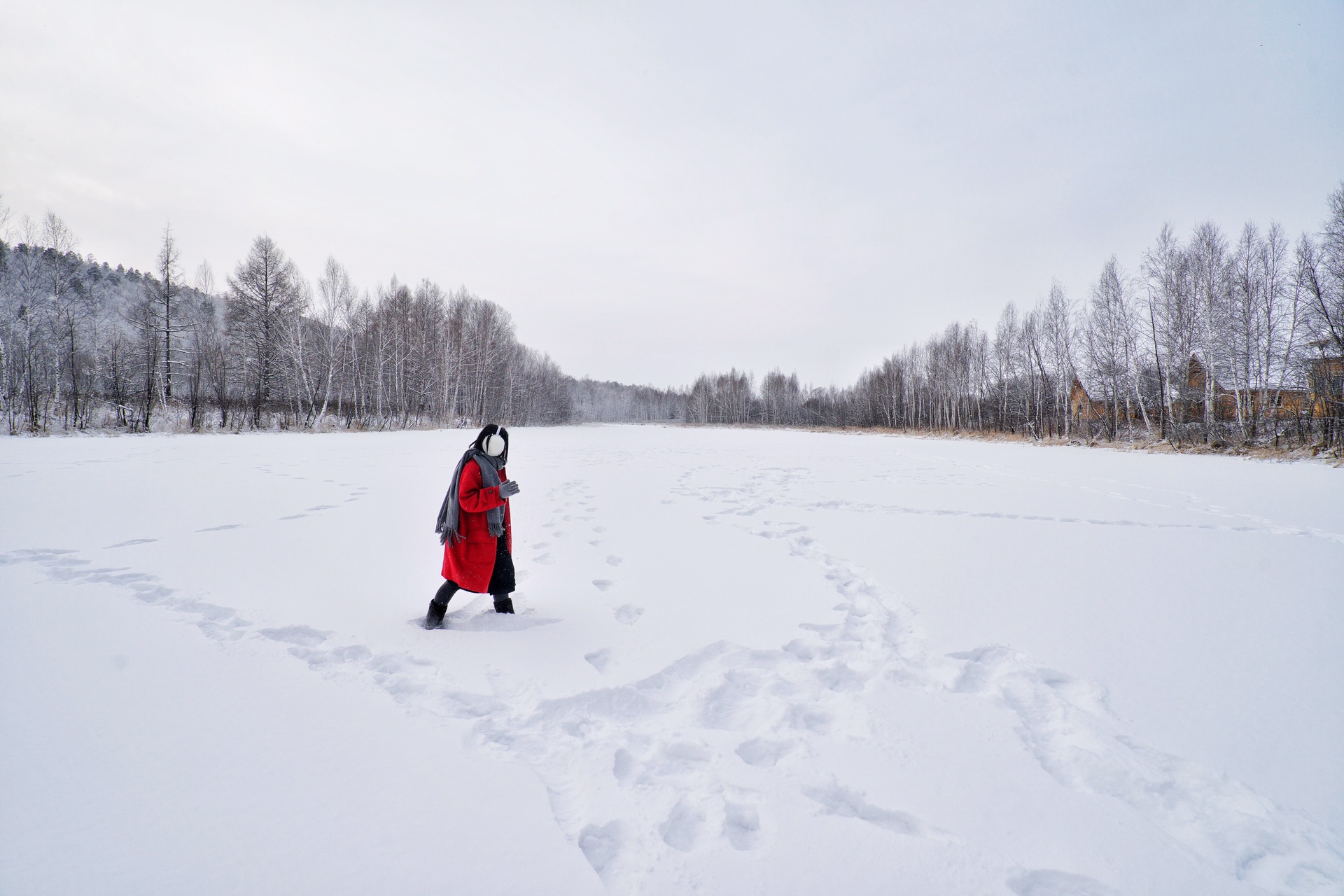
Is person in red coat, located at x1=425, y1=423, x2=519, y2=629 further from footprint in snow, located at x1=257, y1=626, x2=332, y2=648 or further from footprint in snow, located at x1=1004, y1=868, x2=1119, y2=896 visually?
footprint in snow, located at x1=1004, y1=868, x2=1119, y2=896

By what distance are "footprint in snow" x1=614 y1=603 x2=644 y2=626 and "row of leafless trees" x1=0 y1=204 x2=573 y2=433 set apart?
2216 cm

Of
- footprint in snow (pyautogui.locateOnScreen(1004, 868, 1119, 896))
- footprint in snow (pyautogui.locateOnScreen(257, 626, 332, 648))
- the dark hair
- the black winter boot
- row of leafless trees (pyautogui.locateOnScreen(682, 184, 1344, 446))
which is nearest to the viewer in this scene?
footprint in snow (pyautogui.locateOnScreen(1004, 868, 1119, 896))

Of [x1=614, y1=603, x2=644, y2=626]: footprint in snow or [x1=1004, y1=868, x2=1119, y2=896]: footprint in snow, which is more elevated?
[x1=614, y1=603, x2=644, y2=626]: footprint in snow

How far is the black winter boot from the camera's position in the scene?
2.97m

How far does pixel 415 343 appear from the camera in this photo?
3225 cm

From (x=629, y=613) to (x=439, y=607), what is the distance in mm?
1173

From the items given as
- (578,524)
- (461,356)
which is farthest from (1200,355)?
(461,356)

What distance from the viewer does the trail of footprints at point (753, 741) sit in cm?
150

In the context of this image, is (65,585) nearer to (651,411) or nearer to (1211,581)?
(1211,581)

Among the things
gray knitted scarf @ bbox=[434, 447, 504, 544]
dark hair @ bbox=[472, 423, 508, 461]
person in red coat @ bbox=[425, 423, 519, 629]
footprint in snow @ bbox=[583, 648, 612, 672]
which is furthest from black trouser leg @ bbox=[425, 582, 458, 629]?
footprint in snow @ bbox=[583, 648, 612, 672]

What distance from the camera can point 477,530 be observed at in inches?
121

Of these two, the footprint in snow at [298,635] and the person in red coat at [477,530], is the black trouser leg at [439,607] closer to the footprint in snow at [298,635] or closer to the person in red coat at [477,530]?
the person in red coat at [477,530]

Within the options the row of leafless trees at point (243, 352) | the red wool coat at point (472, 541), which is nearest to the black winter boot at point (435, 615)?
the red wool coat at point (472, 541)

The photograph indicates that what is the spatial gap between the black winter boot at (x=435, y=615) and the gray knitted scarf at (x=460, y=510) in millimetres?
376
